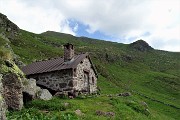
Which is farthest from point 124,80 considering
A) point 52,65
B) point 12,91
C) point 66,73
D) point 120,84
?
point 12,91

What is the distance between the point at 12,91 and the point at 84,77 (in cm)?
1743

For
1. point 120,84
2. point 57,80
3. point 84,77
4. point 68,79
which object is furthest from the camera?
point 120,84

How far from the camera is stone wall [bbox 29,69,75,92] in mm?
41031

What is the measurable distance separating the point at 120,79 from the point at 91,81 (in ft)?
167

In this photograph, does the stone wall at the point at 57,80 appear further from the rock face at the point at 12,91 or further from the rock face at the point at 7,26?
the rock face at the point at 7,26

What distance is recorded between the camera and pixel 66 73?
41344 mm

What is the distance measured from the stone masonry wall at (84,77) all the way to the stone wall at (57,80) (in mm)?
989

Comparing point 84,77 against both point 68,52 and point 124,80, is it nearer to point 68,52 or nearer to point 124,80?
point 68,52

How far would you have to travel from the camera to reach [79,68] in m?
43.1

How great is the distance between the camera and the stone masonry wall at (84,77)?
4247 centimetres

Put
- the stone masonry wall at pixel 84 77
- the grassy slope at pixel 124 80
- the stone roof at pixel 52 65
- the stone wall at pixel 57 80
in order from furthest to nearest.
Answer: the stone masonry wall at pixel 84 77 → the stone roof at pixel 52 65 → the stone wall at pixel 57 80 → the grassy slope at pixel 124 80

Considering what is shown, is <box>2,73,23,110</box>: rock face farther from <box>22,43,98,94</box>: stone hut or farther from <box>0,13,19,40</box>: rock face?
<box>0,13,19,40</box>: rock face

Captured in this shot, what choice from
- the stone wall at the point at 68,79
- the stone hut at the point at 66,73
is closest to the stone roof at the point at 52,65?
the stone hut at the point at 66,73

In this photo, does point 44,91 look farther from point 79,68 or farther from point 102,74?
point 102,74
